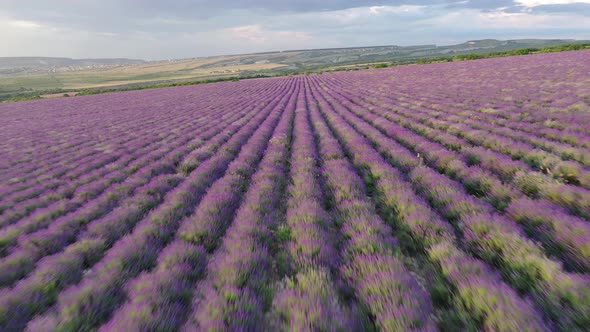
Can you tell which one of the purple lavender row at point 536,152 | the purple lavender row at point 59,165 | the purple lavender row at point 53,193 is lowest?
the purple lavender row at point 59,165

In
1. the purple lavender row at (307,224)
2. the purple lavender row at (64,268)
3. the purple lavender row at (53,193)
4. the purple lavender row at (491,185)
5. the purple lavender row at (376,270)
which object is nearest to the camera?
the purple lavender row at (376,270)

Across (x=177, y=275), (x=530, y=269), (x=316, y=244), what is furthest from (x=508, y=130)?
(x=177, y=275)

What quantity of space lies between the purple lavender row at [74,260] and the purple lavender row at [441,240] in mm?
3919

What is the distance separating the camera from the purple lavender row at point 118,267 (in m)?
2.67

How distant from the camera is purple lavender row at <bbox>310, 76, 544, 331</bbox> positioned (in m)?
2.19

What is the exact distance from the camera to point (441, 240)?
3.46 meters

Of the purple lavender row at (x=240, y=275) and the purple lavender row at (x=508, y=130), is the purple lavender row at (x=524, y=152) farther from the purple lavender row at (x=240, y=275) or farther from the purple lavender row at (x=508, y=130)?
the purple lavender row at (x=240, y=275)

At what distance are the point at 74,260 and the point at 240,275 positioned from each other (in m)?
2.19

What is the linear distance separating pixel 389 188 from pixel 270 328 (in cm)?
357

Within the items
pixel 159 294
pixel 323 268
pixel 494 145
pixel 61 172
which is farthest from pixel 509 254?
pixel 61 172

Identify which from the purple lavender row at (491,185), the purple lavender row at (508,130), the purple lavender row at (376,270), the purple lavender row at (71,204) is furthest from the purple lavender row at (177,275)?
the purple lavender row at (508,130)

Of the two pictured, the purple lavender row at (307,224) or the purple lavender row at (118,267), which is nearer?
the purple lavender row at (118,267)

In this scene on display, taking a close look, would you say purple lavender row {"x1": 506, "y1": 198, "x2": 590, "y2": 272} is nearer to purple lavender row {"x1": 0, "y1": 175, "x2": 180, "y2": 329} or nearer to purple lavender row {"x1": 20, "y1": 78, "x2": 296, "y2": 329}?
purple lavender row {"x1": 20, "y1": 78, "x2": 296, "y2": 329}

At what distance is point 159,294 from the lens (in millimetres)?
2771
